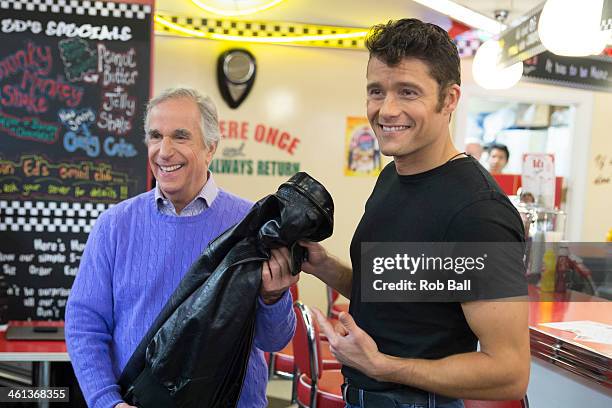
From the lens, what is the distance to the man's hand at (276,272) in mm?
1450

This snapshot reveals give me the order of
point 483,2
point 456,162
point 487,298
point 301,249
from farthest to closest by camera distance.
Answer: point 483,2 < point 301,249 < point 456,162 < point 487,298

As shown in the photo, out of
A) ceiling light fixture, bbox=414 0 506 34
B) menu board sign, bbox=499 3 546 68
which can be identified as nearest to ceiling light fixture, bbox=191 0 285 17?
ceiling light fixture, bbox=414 0 506 34

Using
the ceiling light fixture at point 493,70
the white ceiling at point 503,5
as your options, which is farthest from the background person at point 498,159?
the ceiling light fixture at point 493,70

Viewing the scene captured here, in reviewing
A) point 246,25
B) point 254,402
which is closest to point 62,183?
point 254,402

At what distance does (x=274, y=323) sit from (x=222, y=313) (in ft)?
0.88

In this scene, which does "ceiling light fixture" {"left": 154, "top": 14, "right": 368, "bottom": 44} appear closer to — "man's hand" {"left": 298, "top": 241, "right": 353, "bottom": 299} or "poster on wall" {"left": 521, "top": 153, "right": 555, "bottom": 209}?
"poster on wall" {"left": 521, "top": 153, "right": 555, "bottom": 209}

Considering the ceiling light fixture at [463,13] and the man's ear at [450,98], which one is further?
the ceiling light fixture at [463,13]

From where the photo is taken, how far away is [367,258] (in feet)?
4.84

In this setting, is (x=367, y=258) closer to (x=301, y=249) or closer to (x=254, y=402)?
(x=301, y=249)

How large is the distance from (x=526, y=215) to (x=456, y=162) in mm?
2093

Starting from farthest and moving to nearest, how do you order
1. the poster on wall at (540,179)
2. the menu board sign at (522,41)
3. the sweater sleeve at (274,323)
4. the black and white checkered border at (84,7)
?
the menu board sign at (522,41) → the poster on wall at (540,179) → the black and white checkered border at (84,7) → the sweater sleeve at (274,323)

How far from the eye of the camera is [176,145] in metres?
1.81

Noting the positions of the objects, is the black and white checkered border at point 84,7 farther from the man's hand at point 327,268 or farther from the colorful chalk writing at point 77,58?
the man's hand at point 327,268

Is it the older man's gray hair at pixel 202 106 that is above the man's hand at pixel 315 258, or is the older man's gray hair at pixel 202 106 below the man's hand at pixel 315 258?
above
